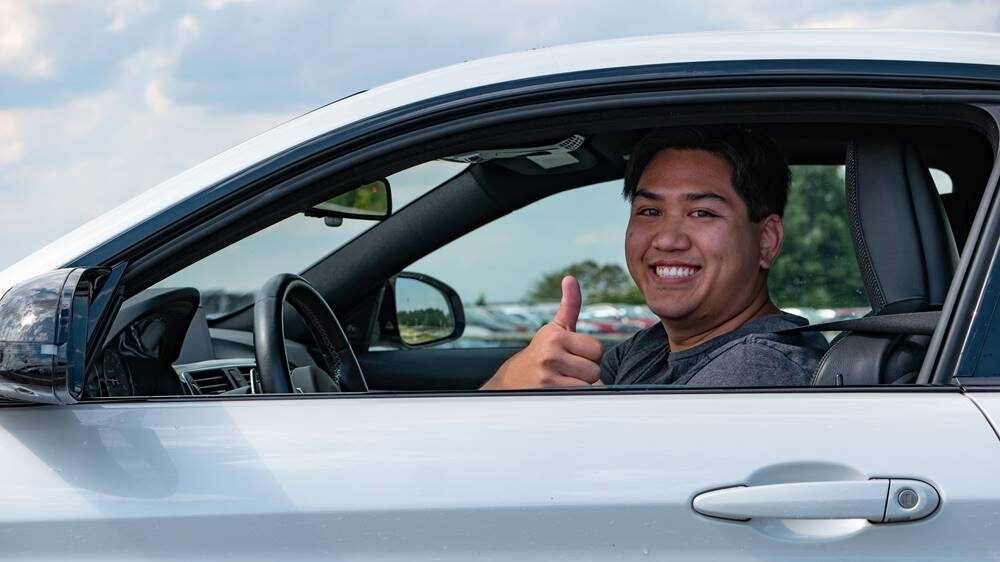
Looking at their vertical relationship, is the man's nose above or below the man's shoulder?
above

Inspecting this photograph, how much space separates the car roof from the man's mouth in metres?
0.70

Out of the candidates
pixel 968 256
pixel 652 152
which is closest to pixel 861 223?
pixel 968 256

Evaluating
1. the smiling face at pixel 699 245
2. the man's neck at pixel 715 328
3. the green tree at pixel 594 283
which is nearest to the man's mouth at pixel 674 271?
the smiling face at pixel 699 245

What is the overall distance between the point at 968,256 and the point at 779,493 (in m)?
0.45

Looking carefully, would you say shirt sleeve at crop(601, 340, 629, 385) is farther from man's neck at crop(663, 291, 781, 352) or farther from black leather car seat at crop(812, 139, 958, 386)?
black leather car seat at crop(812, 139, 958, 386)

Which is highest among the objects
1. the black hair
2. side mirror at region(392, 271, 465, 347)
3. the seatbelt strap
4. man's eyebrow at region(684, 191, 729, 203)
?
the black hair

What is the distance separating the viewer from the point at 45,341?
139 centimetres

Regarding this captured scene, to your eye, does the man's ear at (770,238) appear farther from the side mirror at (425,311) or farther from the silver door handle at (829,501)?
the side mirror at (425,311)

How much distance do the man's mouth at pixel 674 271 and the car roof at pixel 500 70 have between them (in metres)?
0.70

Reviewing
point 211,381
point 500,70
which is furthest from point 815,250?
point 500,70

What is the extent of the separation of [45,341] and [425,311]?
230 cm

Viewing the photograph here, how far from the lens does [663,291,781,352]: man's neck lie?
2.32 m

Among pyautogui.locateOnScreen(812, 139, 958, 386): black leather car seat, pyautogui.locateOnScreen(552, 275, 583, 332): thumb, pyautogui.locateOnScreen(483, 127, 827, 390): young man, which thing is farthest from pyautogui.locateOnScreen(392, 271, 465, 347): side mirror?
pyautogui.locateOnScreen(812, 139, 958, 386): black leather car seat

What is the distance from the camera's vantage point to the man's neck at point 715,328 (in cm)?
232
